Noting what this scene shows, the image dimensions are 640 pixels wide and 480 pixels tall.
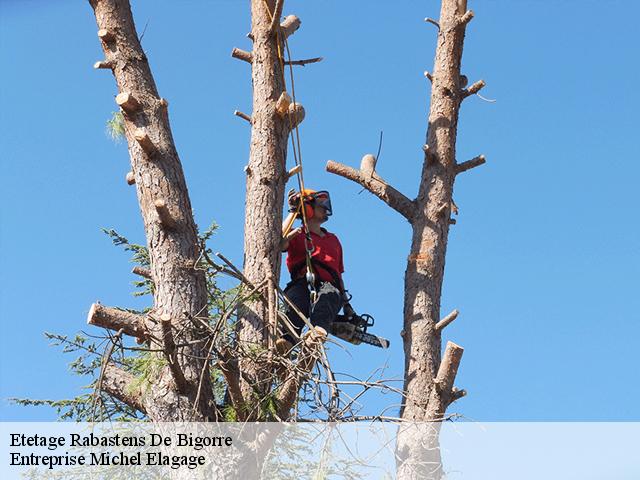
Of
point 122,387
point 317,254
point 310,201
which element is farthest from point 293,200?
point 122,387

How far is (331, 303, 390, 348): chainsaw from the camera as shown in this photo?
7.46 metres

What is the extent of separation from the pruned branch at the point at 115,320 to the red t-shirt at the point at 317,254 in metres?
1.77

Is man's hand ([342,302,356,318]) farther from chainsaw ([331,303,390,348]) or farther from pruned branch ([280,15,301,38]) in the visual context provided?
pruned branch ([280,15,301,38])

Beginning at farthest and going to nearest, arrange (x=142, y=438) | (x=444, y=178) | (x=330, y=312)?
(x=444, y=178) < (x=330, y=312) < (x=142, y=438)

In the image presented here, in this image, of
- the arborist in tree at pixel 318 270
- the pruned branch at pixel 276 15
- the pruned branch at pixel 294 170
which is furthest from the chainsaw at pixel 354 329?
the pruned branch at pixel 276 15

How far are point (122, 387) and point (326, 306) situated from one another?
5.64 ft

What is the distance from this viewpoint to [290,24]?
7777 millimetres

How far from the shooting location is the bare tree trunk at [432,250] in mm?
6695

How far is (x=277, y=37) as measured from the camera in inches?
293

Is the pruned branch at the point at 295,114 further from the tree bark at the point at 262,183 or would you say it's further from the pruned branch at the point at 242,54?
the pruned branch at the point at 242,54

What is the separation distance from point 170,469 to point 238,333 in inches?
40.1

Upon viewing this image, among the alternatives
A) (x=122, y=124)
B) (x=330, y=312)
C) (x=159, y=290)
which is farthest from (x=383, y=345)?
(x=122, y=124)

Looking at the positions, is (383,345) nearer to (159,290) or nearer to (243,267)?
(243,267)

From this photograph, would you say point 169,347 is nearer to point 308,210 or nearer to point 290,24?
point 308,210
